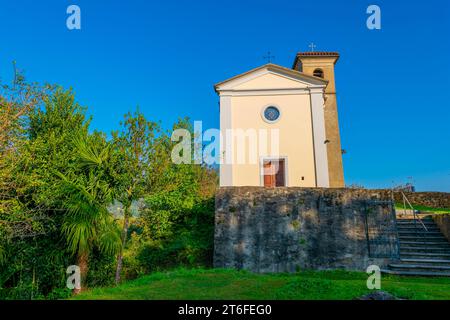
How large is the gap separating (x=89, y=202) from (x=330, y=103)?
17.7 meters

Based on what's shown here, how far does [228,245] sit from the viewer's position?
34.1 ft

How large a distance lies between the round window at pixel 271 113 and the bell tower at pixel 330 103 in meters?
5.14

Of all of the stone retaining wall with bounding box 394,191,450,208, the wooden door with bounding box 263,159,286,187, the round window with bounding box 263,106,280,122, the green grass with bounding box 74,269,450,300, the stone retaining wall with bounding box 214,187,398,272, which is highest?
the round window with bounding box 263,106,280,122

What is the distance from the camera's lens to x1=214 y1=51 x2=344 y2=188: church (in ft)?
52.7

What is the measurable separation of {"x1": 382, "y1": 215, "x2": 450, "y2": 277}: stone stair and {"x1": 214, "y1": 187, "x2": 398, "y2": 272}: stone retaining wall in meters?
0.56

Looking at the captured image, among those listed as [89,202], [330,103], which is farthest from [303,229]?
[330,103]

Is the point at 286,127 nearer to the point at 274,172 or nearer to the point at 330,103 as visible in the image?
the point at 274,172

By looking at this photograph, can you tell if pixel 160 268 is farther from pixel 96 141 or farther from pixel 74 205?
pixel 96 141

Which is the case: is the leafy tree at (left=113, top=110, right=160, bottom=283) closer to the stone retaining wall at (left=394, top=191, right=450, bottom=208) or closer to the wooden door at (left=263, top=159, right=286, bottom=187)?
the wooden door at (left=263, top=159, right=286, bottom=187)

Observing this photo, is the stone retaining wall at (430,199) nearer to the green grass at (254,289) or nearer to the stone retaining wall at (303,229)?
the stone retaining wall at (303,229)

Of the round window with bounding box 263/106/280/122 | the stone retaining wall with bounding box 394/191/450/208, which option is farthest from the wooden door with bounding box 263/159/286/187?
the stone retaining wall with bounding box 394/191/450/208

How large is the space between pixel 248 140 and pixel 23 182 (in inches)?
420
